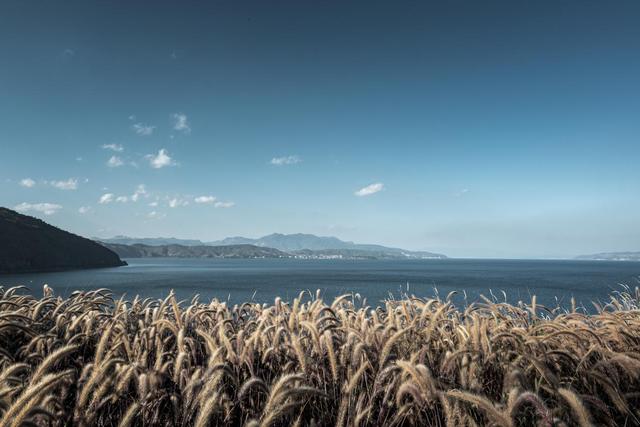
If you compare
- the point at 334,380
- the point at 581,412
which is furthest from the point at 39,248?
the point at 581,412

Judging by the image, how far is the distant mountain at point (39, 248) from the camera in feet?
390

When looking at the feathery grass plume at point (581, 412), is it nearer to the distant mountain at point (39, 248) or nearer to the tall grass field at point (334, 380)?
the tall grass field at point (334, 380)

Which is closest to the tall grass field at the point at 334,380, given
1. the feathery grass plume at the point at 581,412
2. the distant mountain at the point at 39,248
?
the feathery grass plume at the point at 581,412

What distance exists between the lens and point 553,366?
12.0 feet

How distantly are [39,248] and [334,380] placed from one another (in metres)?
164

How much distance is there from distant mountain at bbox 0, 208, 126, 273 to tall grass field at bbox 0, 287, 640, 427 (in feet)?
471

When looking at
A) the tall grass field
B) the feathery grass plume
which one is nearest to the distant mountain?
the tall grass field

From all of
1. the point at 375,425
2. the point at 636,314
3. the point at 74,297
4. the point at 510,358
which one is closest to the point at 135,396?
the point at 375,425

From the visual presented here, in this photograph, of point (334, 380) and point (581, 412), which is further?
point (334, 380)

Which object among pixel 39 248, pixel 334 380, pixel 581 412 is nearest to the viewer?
pixel 581 412

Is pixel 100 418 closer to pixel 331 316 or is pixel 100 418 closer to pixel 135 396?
pixel 135 396

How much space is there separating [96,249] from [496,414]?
193055 mm

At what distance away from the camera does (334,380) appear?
10.2 ft

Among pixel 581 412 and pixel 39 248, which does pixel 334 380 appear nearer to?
pixel 581 412
